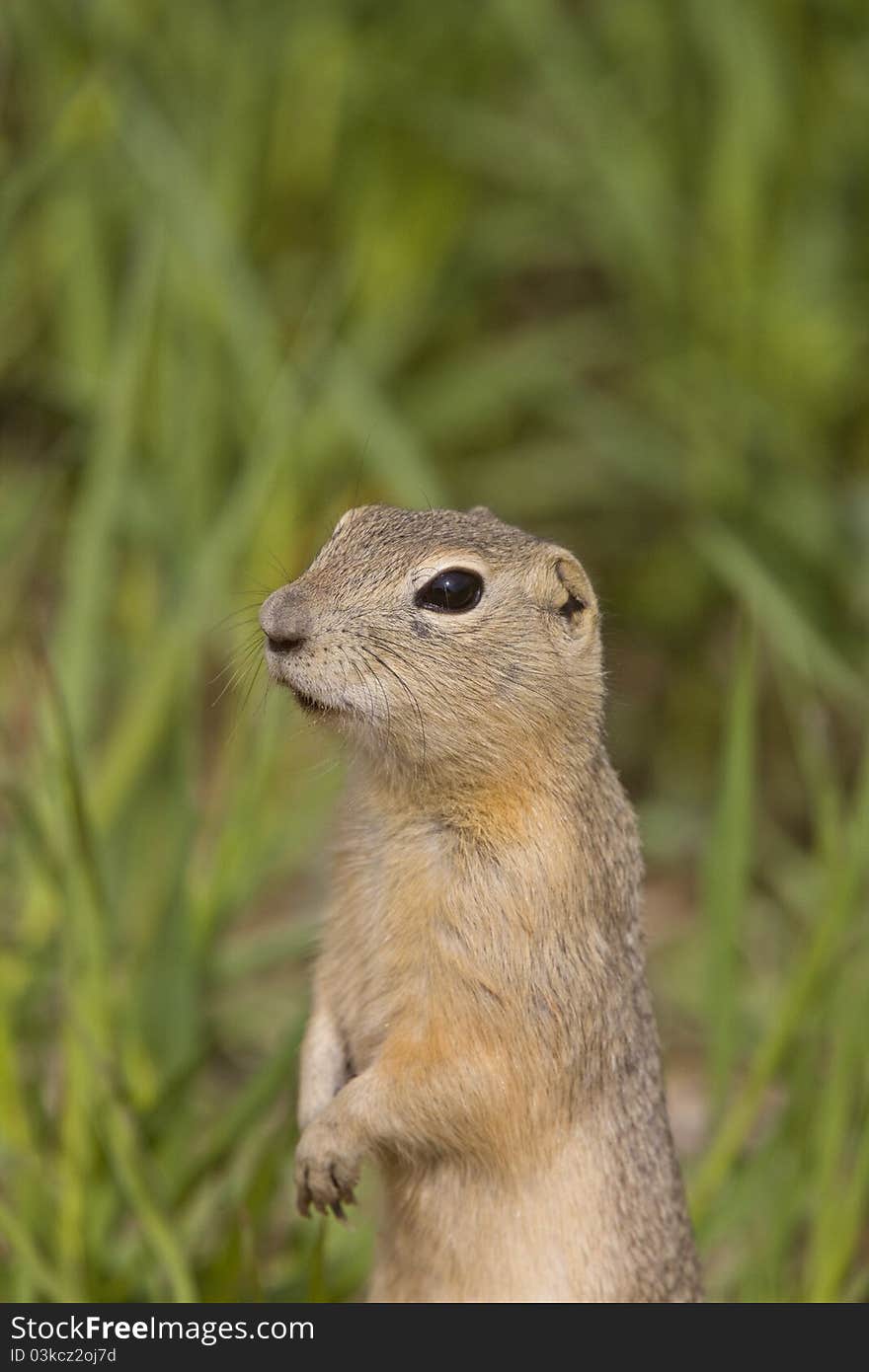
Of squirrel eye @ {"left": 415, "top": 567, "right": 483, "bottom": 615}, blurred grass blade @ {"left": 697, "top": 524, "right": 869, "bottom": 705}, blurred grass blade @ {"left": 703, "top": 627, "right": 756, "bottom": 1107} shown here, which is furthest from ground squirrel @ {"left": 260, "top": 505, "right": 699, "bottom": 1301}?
blurred grass blade @ {"left": 697, "top": 524, "right": 869, "bottom": 705}

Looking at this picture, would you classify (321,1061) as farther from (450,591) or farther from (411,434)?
(411,434)

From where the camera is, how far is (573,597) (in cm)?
257

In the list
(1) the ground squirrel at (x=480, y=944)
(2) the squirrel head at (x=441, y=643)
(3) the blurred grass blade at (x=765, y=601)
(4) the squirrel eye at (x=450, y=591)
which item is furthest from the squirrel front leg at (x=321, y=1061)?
(3) the blurred grass blade at (x=765, y=601)

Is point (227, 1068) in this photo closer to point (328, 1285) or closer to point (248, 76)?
point (328, 1285)

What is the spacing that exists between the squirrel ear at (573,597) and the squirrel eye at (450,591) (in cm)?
15

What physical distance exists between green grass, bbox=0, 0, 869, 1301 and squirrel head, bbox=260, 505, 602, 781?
719 millimetres

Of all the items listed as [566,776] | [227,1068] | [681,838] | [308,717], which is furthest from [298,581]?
[681,838]

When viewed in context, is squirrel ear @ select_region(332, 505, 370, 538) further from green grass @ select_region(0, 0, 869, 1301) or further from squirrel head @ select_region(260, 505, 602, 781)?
green grass @ select_region(0, 0, 869, 1301)

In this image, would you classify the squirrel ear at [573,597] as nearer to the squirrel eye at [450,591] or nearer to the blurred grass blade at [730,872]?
the squirrel eye at [450,591]

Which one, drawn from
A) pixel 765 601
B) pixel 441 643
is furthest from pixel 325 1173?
pixel 765 601

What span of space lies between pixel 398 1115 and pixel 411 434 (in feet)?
10.1

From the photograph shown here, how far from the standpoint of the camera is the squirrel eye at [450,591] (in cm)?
240

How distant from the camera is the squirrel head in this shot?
230cm

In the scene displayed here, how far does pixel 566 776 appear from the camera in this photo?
249cm
